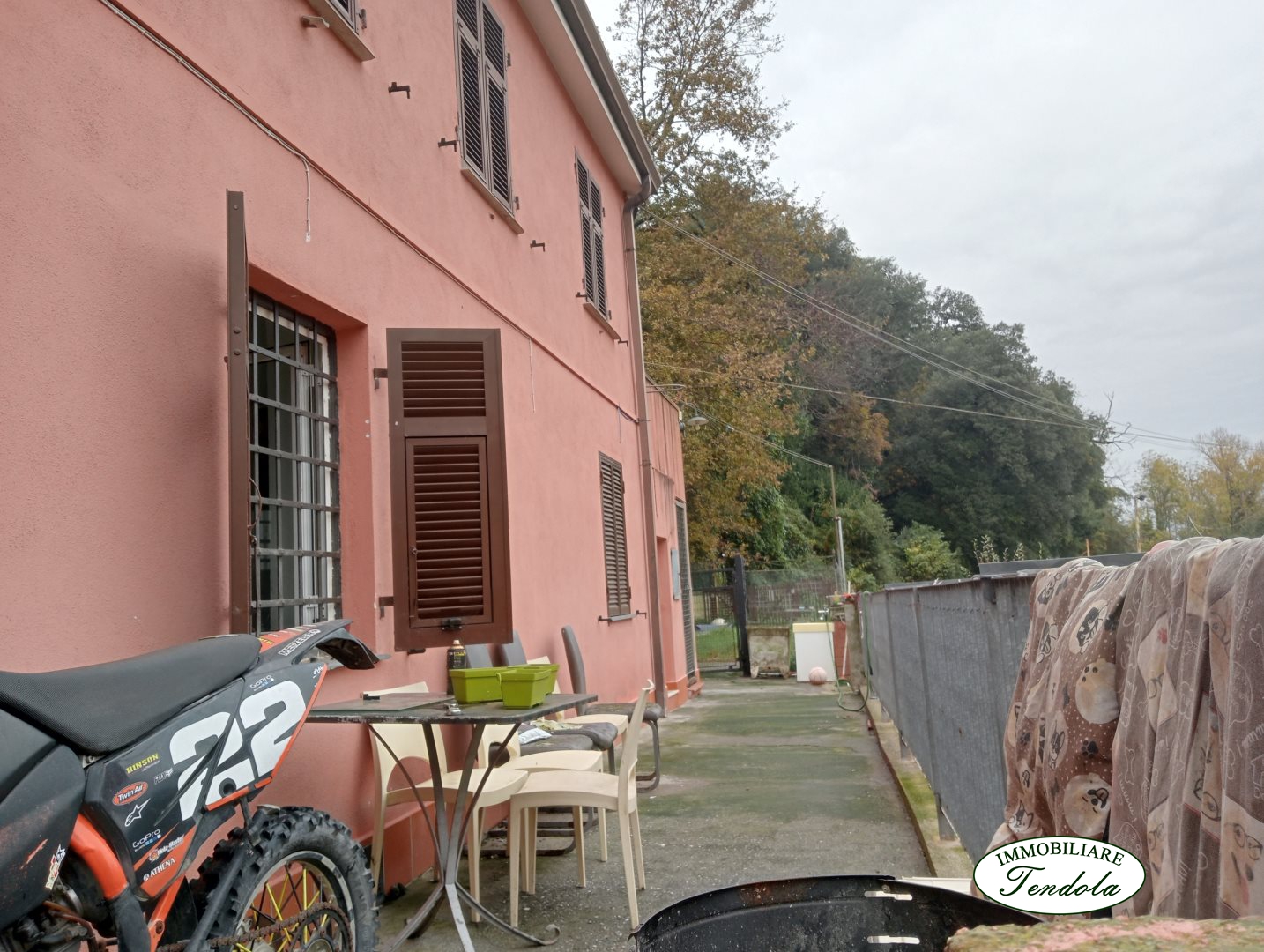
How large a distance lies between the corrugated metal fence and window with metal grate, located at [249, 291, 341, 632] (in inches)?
106

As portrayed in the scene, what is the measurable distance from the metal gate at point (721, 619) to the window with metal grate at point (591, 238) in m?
7.53

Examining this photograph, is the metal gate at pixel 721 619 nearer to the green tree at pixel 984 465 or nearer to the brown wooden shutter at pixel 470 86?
the brown wooden shutter at pixel 470 86

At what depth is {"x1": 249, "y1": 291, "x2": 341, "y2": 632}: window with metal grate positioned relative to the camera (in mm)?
3961

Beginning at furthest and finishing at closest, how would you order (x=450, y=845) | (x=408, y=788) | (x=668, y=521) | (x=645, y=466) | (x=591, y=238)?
(x=668, y=521)
(x=645, y=466)
(x=591, y=238)
(x=408, y=788)
(x=450, y=845)

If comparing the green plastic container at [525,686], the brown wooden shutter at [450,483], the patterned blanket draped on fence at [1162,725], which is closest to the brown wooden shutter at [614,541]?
the brown wooden shutter at [450,483]

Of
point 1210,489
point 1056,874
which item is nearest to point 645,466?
point 1056,874

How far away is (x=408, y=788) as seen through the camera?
4.57m

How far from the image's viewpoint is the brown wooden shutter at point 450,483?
14.7 ft

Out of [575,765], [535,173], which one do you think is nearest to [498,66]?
[535,173]

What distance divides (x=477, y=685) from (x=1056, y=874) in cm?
316

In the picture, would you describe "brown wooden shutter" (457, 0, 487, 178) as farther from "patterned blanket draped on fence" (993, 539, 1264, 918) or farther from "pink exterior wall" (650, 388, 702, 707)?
"pink exterior wall" (650, 388, 702, 707)

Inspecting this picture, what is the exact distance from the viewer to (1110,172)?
2669cm

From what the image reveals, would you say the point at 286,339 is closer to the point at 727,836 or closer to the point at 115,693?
the point at 115,693

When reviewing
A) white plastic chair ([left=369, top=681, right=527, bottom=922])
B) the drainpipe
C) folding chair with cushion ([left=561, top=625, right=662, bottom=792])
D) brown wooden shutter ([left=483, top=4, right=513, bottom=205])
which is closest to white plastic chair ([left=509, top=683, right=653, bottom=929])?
white plastic chair ([left=369, top=681, right=527, bottom=922])
